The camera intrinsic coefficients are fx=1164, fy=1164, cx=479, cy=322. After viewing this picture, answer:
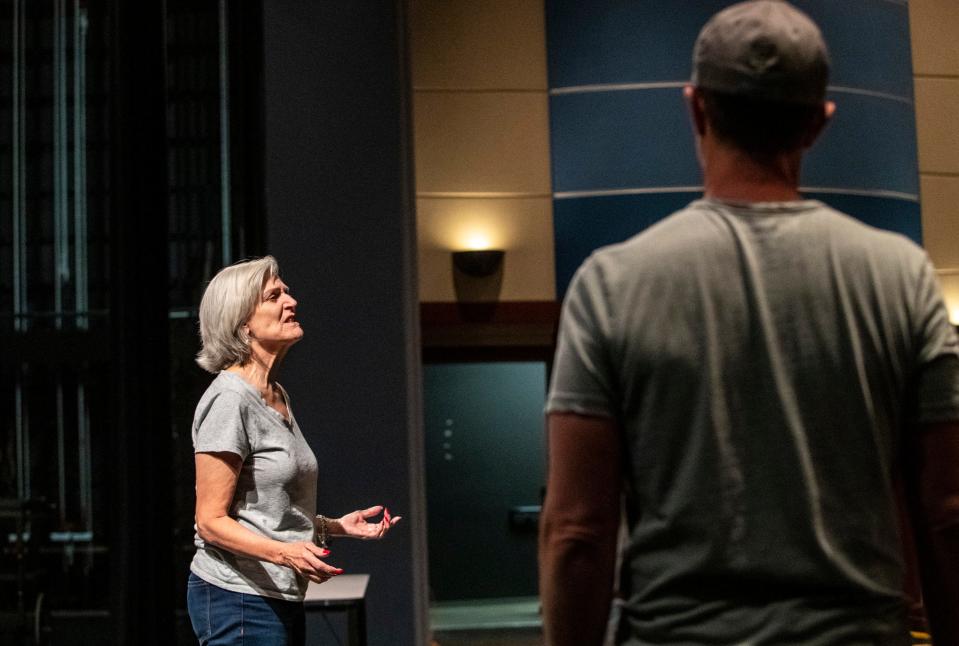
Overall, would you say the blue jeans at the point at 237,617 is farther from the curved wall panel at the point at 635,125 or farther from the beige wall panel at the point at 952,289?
the beige wall panel at the point at 952,289

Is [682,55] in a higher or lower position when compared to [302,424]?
higher

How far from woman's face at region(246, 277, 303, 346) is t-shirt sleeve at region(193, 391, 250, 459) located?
18cm

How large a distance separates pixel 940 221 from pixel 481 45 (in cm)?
316

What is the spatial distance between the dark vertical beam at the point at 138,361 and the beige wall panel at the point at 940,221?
5991mm

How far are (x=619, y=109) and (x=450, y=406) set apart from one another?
2.15 meters

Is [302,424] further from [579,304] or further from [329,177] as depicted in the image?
[579,304]

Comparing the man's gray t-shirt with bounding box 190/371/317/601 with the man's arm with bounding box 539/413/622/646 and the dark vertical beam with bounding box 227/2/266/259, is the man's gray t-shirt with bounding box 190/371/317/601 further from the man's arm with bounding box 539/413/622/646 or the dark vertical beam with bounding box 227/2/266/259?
the dark vertical beam with bounding box 227/2/266/259

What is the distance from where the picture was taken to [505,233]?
7.07m

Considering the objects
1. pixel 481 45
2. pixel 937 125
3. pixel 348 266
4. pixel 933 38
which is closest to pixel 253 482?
pixel 348 266

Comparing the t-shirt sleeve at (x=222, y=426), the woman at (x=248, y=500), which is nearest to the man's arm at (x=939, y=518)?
the woman at (x=248, y=500)

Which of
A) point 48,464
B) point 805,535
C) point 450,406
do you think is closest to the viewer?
point 805,535

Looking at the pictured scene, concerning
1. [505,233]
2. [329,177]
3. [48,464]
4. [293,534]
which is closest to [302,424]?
[329,177]

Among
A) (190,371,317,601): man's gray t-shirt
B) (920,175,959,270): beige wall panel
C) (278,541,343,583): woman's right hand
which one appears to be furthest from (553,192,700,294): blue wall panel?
(278,541,343,583): woman's right hand

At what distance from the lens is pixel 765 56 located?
95cm
